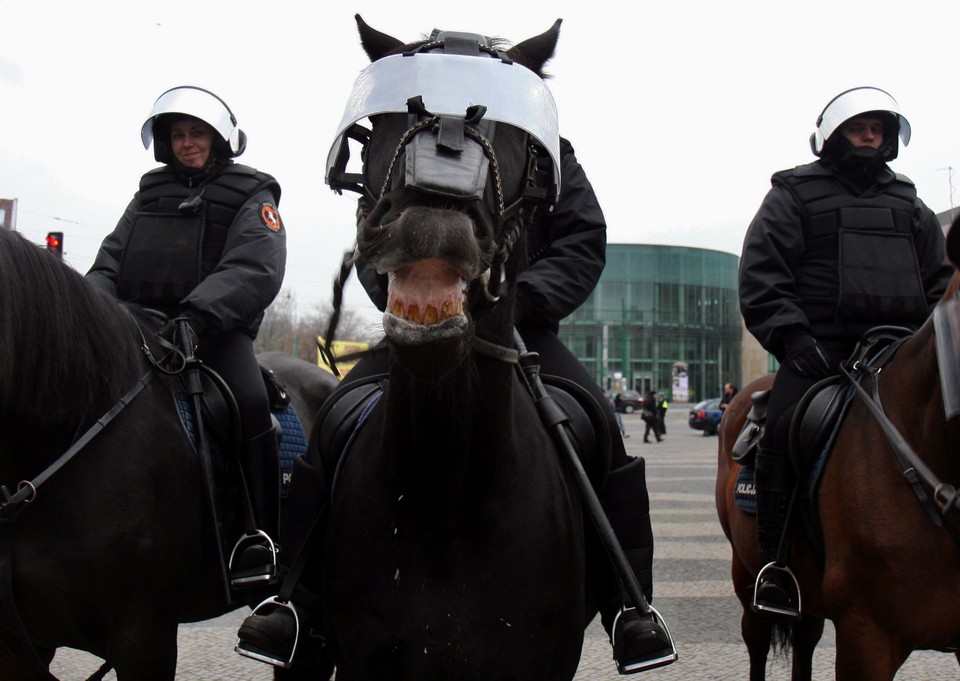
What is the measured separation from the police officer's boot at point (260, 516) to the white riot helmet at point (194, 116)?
1453 mm

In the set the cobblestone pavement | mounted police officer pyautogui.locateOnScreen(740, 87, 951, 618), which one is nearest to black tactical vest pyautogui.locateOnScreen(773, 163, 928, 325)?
mounted police officer pyautogui.locateOnScreen(740, 87, 951, 618)

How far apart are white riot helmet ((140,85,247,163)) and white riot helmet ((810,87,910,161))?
290 centimetres

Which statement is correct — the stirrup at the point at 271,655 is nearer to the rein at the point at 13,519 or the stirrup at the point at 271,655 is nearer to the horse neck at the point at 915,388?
the rein at the point at 13,519

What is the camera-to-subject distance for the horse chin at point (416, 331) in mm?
Result: 2086

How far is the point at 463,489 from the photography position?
2668 mm

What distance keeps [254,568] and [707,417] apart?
3293 centimetres

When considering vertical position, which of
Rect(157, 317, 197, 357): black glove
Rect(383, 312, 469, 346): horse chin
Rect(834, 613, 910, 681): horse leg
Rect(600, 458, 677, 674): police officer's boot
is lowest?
Rect(834, 613, 910, 681): horse leg

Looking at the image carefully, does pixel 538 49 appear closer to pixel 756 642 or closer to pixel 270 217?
pixel 270 217

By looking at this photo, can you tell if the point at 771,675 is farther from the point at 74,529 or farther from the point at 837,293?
the point at 74,529

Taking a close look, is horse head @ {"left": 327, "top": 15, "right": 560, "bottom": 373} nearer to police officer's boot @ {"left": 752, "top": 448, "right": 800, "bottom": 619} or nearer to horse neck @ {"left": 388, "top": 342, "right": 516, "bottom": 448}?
horse neck @ {"left": 388, "top": 342, "right": 516, "bottom": 448}

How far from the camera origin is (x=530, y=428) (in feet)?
9.59

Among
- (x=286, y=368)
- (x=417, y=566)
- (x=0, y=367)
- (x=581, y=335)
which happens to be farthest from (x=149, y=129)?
(x=581, y=335)

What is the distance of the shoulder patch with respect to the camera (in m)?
4.59

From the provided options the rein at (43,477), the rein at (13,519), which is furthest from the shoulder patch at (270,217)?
the rein at (13,519)
